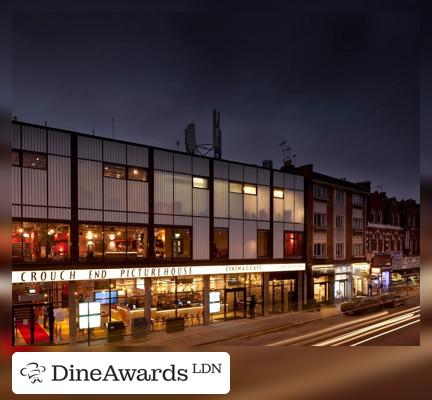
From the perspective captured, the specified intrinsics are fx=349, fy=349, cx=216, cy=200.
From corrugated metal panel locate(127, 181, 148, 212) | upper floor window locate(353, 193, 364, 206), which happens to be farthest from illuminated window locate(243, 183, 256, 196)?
upper floor window locate(353, 193, 364, 206)

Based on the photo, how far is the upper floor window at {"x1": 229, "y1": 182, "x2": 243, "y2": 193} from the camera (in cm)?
2114

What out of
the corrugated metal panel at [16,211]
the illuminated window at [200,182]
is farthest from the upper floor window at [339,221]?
the corrugated metal panel at [16,211]

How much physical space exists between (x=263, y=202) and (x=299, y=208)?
3.51 meters

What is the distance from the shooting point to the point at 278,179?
76.3ft

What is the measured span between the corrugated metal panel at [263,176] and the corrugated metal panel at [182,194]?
5052 mm

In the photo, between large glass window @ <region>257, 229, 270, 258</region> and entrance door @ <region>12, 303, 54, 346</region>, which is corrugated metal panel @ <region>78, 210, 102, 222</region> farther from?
large glass window @ <region>257, 229, 270, 258</region>

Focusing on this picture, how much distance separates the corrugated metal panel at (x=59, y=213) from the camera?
15328mm

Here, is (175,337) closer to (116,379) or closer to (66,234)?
(66,234)

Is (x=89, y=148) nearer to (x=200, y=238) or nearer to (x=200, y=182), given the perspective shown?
(x=200, y=182)

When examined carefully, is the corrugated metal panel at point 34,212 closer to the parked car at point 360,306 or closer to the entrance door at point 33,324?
the entrance door at point 33,324

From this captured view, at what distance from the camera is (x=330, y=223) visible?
89.0 feet

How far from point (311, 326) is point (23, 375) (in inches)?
614

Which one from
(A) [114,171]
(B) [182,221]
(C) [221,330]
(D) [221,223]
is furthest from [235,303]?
(A) [114,171]

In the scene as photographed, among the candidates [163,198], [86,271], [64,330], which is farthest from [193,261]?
[64,330]
